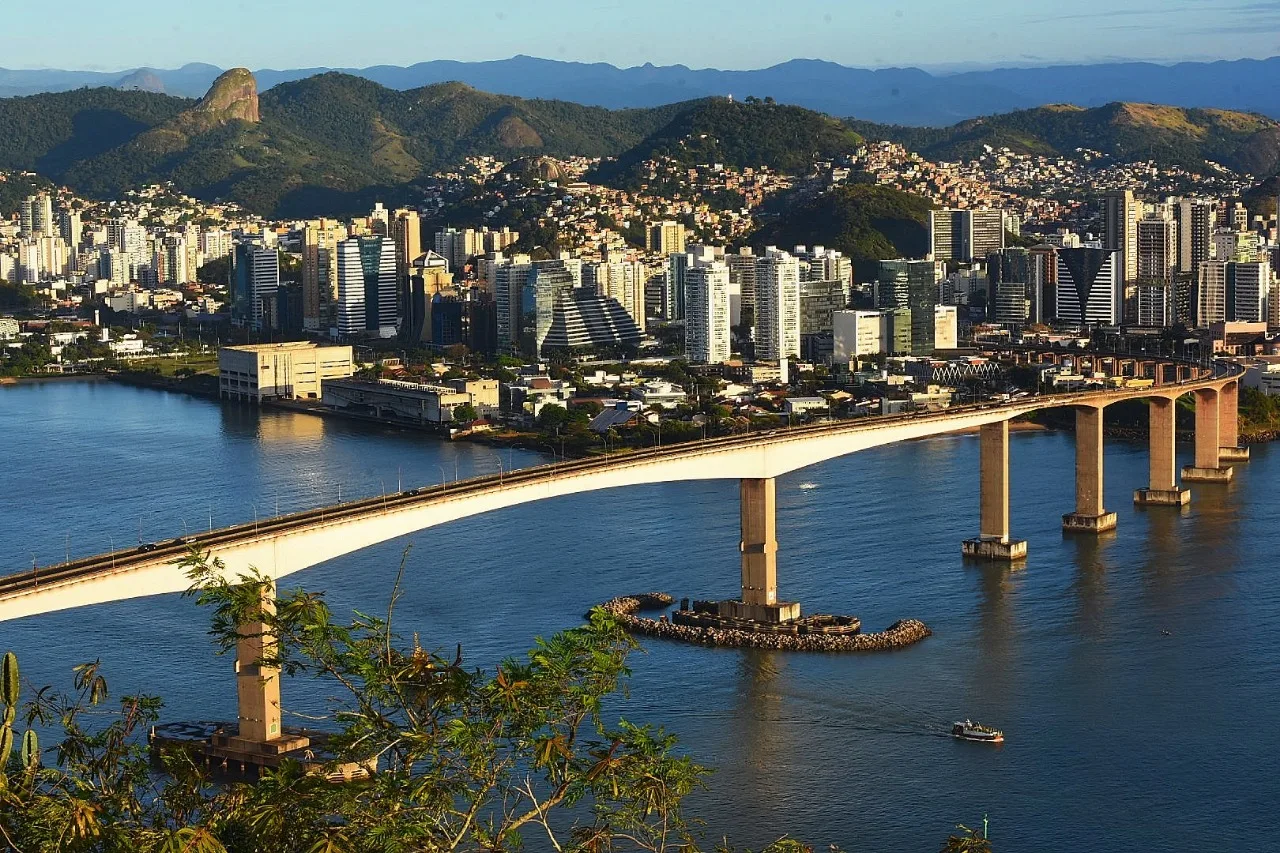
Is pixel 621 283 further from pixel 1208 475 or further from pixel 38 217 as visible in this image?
pixel 38 217

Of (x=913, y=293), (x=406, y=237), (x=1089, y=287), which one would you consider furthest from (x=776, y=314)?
(x=406, y=237)

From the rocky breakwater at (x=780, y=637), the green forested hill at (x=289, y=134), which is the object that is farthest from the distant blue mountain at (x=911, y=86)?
the rocky breakwater at (x=780, y=637)

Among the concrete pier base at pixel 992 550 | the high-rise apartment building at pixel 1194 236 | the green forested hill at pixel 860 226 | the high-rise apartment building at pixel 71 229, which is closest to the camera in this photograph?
the concrete pier base at pixel 992 550

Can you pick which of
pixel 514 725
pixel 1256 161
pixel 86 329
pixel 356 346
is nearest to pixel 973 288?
pixel 356 346

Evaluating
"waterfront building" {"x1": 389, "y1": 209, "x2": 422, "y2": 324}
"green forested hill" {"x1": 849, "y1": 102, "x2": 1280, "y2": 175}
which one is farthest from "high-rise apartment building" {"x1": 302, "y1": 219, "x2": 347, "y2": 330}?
"green forested hill" {"x1": 849, "y1": 102, "x2": 1280, "y2": 175}

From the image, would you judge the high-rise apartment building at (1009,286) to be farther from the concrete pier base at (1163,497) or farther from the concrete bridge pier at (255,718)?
the concrete bridge pier at (255,718)

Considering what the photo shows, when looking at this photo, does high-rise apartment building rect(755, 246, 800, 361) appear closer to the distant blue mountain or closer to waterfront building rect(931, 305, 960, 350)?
waterfront building rect(931, 305, 960, 350)
